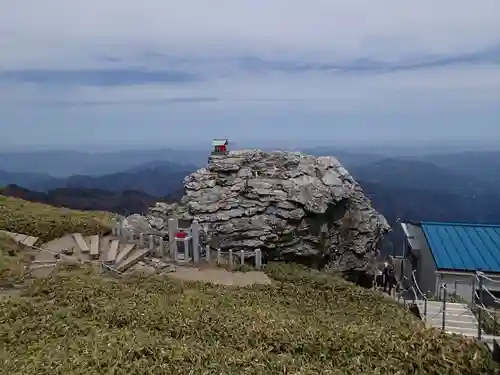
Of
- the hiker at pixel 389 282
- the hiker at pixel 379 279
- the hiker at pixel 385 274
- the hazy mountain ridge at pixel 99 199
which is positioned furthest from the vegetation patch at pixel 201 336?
the hazy mountain ridge at pixel 99 199

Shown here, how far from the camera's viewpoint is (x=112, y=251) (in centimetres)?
1862

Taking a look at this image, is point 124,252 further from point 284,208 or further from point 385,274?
point 385,274

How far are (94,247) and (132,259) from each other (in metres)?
2.00

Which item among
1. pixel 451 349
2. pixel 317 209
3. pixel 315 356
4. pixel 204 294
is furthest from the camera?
pixel 317 209

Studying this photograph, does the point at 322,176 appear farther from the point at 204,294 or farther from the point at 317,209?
the point at 204,294

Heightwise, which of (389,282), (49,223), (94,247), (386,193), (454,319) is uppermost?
(49,223)

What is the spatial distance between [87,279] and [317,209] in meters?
10.5

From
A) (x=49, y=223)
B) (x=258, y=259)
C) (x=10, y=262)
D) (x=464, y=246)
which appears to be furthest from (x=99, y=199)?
(x=464, y=246)

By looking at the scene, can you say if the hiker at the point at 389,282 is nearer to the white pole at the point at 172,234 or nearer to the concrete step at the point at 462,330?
the white pole at the point at 172,234

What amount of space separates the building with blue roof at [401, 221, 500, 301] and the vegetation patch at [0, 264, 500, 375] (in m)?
4.63

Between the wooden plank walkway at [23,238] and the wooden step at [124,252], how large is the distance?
3.63m

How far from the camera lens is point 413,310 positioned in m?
15.2

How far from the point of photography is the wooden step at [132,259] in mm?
17469

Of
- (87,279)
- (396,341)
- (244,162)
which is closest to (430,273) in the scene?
(244,162)
